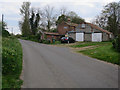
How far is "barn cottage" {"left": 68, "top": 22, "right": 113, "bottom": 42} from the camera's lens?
33344 millimetres

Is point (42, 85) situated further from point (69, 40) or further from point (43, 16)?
point (43, 16)

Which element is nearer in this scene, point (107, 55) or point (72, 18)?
point (107, 55)

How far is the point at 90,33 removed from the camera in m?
34.8

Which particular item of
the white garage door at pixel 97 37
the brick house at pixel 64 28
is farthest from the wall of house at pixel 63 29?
the white garage door at pixel 97 37

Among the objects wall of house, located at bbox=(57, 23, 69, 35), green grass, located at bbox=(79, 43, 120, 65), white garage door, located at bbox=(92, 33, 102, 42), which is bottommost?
green grass, located at bbox=(79, 43, 120, 65)

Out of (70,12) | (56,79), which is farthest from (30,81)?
(70,12)

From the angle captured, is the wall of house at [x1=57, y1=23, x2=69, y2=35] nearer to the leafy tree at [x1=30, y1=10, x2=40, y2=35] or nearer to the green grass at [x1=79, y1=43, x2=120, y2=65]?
the leafy tree at [x1=30, y1=10, x2=40, y2=35]

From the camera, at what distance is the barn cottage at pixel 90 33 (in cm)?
3334

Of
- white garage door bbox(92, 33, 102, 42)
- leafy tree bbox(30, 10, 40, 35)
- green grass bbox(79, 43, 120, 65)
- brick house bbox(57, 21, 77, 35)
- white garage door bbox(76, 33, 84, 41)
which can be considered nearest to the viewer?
green grass bbox(79, 43, 120, 65)

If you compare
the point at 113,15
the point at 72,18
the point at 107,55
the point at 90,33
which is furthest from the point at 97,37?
the point at 72,18

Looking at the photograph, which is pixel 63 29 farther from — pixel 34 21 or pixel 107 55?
pixel 107 55

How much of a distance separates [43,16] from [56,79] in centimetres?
4937

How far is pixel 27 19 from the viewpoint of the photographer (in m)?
54.3

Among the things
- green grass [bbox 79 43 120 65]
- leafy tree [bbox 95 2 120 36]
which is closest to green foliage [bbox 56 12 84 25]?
leafy tree [bbox 95 2 120 36]
